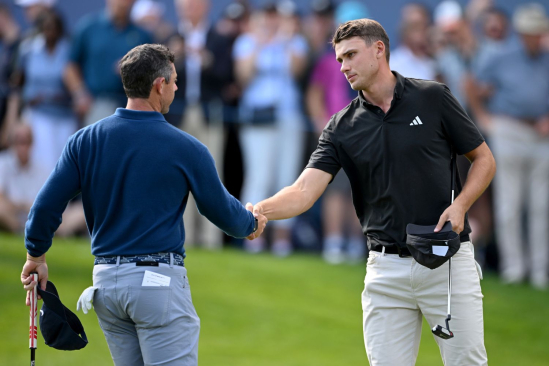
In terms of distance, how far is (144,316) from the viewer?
3.87m

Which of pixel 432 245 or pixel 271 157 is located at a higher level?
pixel 271 157

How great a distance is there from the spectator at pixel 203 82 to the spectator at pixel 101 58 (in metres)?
0.64

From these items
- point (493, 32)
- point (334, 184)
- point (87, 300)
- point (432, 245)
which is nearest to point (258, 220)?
point (432, 245)

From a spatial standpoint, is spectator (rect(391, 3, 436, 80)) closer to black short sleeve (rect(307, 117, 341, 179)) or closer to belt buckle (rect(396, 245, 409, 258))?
black short sleeve (rect(307, 117, 341, 179))

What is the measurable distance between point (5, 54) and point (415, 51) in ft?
20.0

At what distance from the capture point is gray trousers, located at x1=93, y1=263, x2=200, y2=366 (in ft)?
12.7

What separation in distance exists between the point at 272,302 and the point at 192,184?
5448 mm

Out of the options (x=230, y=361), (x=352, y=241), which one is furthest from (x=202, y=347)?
(x=352, y=241)

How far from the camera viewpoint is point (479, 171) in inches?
177

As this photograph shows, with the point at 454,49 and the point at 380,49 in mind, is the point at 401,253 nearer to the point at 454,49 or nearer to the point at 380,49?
the point at 380,49

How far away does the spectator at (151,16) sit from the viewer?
12.0 meters

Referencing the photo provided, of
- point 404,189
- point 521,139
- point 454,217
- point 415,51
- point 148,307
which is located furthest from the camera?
point 415,51

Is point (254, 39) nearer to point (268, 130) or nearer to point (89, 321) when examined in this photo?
point (268, 130)

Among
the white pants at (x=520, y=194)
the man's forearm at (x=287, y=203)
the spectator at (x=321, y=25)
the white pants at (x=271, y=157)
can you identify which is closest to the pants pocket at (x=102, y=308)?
the man's forearm at (x=287, y=203)
